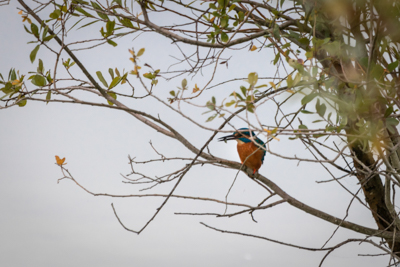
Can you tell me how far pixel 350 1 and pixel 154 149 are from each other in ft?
4.18

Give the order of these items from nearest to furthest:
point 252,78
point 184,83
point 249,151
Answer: point 252,78 < point 184,83 < point 249,151

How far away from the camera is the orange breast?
3.01 meters

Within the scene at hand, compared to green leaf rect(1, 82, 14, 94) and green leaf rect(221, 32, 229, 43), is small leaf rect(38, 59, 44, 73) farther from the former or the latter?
green leaf rect(221, 32, 229, 43)

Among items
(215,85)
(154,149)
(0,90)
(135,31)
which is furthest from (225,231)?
(0,90)

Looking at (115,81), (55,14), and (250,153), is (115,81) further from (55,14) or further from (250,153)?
(250,153)

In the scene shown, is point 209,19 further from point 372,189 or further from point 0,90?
point 372,189

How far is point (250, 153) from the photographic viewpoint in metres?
3.23

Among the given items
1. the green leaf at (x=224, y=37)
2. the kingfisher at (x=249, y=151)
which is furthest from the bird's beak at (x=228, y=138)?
the green leaf at (x=224, y=37)

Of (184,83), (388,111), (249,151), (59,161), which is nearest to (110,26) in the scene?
(184,83)

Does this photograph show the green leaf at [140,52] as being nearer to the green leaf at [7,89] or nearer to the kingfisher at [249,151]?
the green leaf at [7,89]

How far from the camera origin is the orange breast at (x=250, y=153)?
118 inches

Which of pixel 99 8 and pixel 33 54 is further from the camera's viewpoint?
pixel 99 8

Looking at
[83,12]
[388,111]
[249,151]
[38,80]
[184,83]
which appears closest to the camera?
[388,111]

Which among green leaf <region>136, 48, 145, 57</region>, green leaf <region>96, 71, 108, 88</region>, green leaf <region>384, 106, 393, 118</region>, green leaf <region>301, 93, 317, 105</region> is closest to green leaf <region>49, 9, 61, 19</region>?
green leaf <region>96, 71, 108, 88</region>
